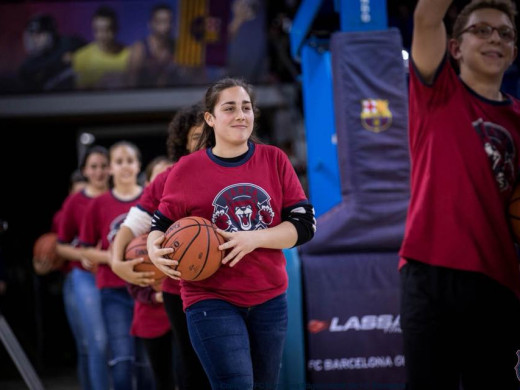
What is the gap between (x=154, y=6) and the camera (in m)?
12.3

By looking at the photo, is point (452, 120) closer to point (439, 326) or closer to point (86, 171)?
point (439, 326)

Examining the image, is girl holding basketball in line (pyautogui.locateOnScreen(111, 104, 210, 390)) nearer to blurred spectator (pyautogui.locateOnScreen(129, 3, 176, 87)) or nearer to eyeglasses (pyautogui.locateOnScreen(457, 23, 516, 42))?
eyeglasses (pyautogui.locateOnScreen(457, 23, 516, 42))

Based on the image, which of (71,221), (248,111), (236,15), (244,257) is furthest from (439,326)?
(236,15)

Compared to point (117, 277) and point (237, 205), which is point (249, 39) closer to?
point (117, 277)

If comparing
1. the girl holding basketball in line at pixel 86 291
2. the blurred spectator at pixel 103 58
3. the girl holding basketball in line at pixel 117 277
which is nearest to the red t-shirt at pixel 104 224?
the girl holding basketball in line at pixel 117 277

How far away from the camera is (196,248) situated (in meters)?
2.77

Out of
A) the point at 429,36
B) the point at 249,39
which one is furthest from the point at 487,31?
the point at 249,39

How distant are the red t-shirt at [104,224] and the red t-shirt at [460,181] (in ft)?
9.28

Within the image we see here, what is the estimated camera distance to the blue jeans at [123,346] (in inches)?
184

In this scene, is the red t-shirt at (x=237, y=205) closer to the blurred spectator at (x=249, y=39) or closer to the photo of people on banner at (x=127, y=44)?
the photo of people on banner at (x=127, y=44)

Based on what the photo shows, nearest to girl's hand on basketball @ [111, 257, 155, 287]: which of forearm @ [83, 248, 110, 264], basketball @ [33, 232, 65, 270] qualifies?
forearm @ [83, 248, 110, 264]

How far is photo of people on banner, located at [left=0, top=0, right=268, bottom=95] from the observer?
11992 millimetres

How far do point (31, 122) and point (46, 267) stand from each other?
7224mm

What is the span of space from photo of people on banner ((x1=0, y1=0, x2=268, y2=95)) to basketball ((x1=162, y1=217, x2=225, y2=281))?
9462 millimetres
